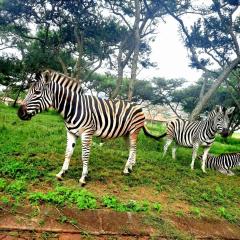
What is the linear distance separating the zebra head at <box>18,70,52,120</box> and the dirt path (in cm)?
244

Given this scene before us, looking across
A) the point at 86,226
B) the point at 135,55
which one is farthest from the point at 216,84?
the point at 86,226

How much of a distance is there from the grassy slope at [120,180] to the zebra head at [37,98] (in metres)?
1.23

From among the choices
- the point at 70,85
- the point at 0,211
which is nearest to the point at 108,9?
the point at 70,85

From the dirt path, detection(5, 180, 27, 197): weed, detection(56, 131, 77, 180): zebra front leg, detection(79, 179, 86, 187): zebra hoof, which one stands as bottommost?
the dirt path

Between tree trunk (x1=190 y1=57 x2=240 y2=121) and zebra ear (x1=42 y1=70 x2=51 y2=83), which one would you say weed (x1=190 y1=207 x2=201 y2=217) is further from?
tree trunk (x1=190 y1=57 x2=240 y2=121)

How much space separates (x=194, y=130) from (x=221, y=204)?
476 centimetres

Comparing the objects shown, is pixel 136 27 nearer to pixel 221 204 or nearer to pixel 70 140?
pixel 70 140

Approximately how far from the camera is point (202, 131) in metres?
11.4

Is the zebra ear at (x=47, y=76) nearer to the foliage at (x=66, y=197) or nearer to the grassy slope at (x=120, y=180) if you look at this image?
the grassy slope at (x=120, y=180)

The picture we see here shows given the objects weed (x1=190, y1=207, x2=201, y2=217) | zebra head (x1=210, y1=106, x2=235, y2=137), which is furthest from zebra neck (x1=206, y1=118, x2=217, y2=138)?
weed (x1=190, y1=207, x2=201, y2=217)

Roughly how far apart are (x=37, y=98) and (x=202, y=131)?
642cm

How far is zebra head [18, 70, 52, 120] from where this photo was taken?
7152mm

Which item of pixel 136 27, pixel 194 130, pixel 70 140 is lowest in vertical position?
pixel 70 140

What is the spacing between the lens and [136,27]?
14156 millimetres
